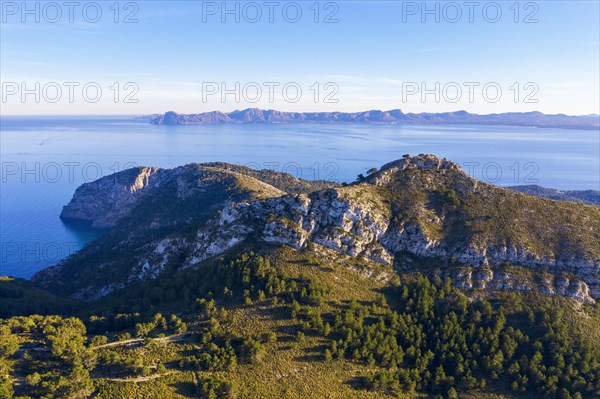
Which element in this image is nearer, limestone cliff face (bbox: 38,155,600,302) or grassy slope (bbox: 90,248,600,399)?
grassy slope (bbox: 90,248,600,399)

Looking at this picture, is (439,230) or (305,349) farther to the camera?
(439,230)

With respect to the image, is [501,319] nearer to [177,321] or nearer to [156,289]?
[177,321]

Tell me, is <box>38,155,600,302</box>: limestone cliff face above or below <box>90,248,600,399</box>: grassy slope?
above

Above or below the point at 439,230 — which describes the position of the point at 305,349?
below

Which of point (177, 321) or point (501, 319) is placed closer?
point (177, 321)

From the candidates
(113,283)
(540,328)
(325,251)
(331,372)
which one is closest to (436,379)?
(331,372)

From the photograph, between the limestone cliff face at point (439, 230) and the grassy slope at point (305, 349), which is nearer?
the grassy slope at point (305, 349)

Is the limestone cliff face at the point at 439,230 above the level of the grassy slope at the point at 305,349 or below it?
above

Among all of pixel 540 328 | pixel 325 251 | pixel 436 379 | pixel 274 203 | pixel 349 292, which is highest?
pixel 274 203
